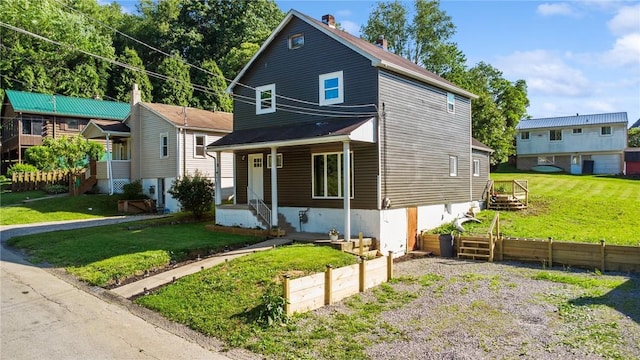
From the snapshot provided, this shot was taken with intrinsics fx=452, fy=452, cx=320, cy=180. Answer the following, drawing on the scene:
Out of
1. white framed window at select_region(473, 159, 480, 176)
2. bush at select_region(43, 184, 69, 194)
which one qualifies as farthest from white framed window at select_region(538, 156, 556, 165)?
bush at select_region(43, 184, 69, 194)

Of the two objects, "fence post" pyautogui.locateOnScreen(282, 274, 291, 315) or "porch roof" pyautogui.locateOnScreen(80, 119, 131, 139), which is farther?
"porch roof" pyautogui.locateOnScreen(80, 119, 131, 139)

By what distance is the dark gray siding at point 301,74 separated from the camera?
16.2m

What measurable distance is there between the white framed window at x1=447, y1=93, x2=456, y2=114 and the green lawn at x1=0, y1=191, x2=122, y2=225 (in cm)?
1831

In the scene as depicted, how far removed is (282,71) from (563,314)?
44.9ft

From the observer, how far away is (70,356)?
22.6 ft

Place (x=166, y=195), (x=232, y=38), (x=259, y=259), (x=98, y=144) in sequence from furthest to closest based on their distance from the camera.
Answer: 1. (x=232, y=38)
2. (x=98, y=144)
3. (x=166, y=195)
4. (x=259, y=259)

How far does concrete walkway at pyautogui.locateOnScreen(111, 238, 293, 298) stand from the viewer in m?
10.5

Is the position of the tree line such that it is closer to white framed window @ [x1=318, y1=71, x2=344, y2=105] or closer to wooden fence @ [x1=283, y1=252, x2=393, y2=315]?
white framed window @ [x1=318, y1=71, x2=344, y2=105]

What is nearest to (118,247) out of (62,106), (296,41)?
(296,41)

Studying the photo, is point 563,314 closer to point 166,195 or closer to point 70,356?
point 70,356

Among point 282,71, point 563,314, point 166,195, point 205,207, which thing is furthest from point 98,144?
point 563,314

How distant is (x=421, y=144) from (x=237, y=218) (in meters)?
7.86

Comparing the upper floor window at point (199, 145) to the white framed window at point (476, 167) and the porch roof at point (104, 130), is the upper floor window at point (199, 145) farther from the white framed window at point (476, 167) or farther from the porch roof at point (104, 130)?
the white framed window at point (476, 167)

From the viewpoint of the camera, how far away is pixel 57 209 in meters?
24.4
